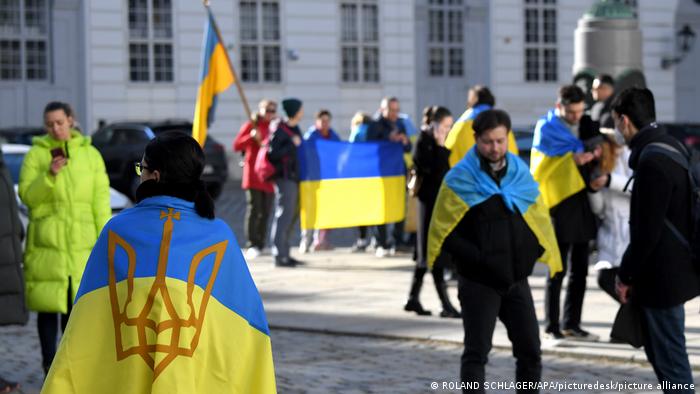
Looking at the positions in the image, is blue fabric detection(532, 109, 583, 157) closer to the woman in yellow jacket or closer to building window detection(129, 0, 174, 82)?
the woman in yellow jacket

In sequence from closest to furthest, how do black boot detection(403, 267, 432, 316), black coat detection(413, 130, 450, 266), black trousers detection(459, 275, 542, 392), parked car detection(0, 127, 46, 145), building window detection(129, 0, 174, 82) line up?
1. black trousers detection(459, 275, 542, 392)
2. black coat detection(413, 130, 450, 266)
3. black boot detection(403, 267, 432, 316)
4. parked car detection(0, 127, 46, 145)
5. building window detection(129, 0, 174, 82)

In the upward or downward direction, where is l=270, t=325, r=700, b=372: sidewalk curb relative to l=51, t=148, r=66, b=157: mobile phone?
downward

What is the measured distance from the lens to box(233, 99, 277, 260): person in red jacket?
1680 cm

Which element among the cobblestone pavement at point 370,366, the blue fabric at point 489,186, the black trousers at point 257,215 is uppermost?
the blue fabric at point 489,186

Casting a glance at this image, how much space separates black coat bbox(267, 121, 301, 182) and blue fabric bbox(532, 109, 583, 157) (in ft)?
19.8

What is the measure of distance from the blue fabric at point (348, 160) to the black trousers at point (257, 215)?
1026 mm

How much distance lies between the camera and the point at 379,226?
1717cm

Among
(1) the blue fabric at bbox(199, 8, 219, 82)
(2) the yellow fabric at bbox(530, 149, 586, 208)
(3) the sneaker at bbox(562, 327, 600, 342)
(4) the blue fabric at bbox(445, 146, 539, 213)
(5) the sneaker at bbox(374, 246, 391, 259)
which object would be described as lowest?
(5) the sneaker at bbox(374, 246, 391, 259)

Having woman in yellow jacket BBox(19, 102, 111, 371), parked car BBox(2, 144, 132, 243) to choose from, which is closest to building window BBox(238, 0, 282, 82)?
parked car BBox(2, 144, 132, 243)

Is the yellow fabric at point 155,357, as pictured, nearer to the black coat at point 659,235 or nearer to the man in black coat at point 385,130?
the black coat at point 659,235

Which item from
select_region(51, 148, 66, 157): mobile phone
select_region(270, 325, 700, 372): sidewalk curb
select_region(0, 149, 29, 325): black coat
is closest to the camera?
select_region(0, 149, 29, 325): black coat

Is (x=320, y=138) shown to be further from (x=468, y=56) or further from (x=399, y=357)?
(x=468, y=56)

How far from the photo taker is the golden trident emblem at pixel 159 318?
472cm

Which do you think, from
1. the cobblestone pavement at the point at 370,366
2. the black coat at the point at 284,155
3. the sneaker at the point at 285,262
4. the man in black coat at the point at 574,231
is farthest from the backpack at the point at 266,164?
the man in black coat at the point at 574,231
